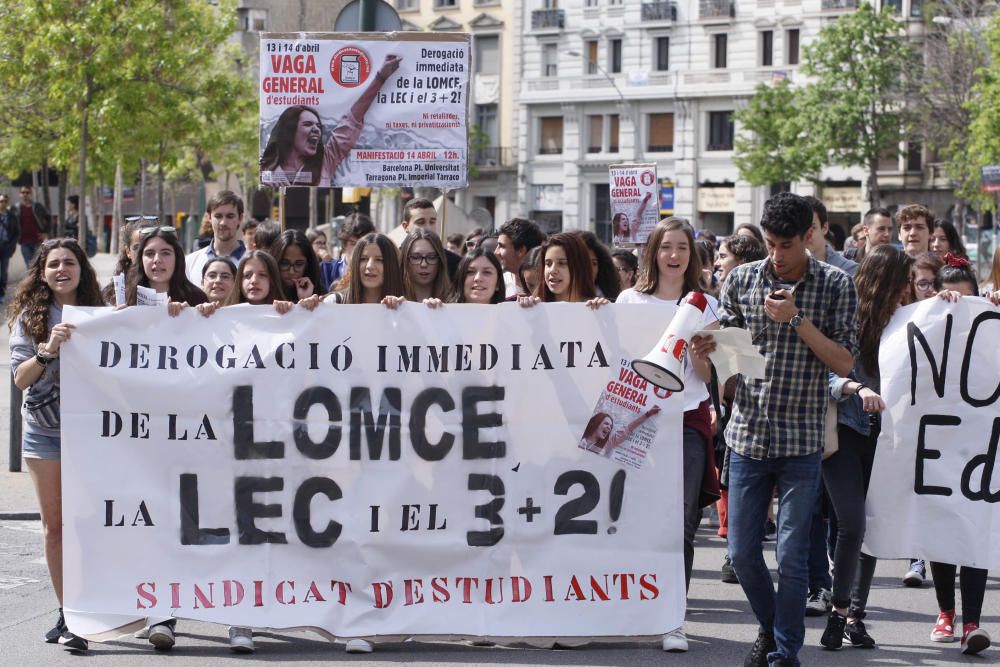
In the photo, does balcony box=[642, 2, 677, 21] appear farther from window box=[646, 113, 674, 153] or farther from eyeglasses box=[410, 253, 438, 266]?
eyeglasses box=[410, 253, 438, 266]

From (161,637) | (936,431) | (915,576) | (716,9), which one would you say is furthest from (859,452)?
(716,9)

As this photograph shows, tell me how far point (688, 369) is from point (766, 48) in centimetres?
5899

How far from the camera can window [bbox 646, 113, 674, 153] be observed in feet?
217

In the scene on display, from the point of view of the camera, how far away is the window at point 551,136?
70344 millimetres

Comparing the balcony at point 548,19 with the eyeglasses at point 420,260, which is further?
the balcony at point 548,19

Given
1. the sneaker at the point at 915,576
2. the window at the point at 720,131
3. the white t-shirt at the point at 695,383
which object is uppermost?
the window at the point at 720,131

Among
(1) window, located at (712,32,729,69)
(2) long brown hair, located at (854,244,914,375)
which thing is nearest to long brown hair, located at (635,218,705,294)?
(2) long brown hair, located at (854,244,914,375)

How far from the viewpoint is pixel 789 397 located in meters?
6.14

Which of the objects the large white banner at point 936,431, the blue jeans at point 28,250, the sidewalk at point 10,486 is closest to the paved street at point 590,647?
the large white banner at point 936,431

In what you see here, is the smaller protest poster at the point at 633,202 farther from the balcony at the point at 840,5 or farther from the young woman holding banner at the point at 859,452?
the balcony at the point at 840,5

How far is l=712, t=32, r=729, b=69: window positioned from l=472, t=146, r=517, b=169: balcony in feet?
37.2

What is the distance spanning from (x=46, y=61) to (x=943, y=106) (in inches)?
1289

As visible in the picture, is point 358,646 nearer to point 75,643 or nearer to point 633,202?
point 75,643

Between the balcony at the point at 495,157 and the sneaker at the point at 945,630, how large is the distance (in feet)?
215
